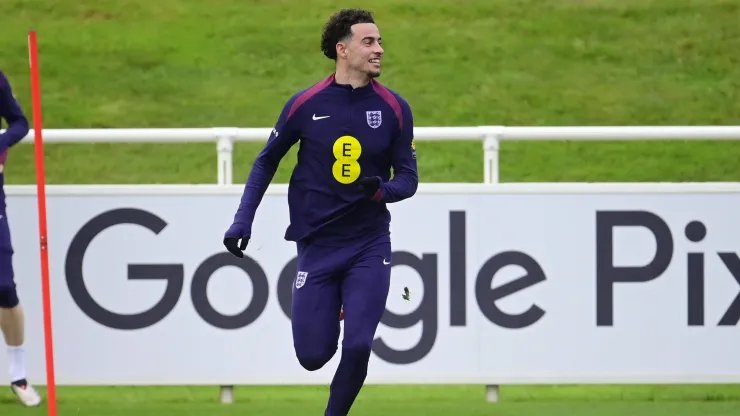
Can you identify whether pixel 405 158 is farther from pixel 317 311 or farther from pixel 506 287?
pixel 506 287

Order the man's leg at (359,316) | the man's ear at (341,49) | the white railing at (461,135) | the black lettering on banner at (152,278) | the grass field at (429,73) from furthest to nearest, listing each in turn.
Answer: the grass field at (429,73), the black lettering on banner at (152,278), the white railing at (461,135), the man's ear at (341,49), the man's leg at (359,316)

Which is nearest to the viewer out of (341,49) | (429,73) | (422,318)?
(341,49)

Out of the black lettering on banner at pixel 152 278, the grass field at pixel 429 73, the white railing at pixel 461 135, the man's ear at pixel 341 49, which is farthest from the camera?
the grass field at pixel 429 73

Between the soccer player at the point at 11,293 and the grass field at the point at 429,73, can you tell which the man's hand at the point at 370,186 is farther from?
the grass field at the point at 429,73

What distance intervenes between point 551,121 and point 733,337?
8207 millimetres

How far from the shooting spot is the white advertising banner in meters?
8.77

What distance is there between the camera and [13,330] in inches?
340

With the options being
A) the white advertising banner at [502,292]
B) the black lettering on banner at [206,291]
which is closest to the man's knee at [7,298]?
the white advertising banner at [502,292]

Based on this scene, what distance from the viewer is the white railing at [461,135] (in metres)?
8.71

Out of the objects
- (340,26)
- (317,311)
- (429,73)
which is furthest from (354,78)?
(429,73)

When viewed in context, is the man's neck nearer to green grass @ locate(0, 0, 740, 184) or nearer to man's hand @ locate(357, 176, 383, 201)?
man's hand @ locate(357, 176, 383, 201)

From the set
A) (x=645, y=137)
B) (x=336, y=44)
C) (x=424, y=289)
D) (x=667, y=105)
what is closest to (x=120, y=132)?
(x=424, y=289)

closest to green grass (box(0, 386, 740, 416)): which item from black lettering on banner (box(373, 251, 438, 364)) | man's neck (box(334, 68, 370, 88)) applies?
black lettering on banner (box(373, 251, 438, 364))

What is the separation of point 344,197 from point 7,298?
296 cm
